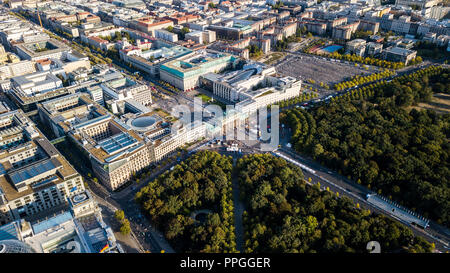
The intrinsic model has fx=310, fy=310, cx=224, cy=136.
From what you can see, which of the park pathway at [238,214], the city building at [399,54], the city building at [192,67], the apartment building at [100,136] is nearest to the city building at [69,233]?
the apartment building at [100,136]

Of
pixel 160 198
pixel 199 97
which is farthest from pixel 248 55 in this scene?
pixel 160 198

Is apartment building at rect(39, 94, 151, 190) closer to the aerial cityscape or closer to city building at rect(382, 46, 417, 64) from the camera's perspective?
the aerial cityscape

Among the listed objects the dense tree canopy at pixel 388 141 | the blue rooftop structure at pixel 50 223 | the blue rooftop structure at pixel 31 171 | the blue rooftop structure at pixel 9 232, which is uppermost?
the blue rooftop structure at pixel 31 171

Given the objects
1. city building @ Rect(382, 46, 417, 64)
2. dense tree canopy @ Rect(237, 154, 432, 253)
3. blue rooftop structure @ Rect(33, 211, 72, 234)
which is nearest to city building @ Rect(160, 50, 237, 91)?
dense tree canopy @ Rect(237, 154, 432, 253)

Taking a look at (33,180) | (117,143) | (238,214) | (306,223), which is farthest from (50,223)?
(306,223)

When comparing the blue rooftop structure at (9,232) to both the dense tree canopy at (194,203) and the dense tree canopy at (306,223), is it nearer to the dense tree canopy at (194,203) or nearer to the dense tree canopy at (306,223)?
the dense tree canopy at (194,203)
